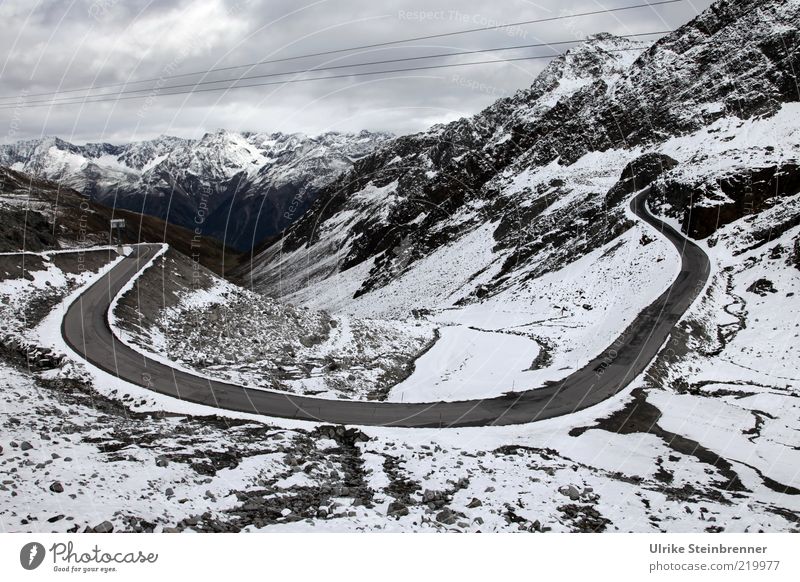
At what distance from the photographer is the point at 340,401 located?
24688 millimetres

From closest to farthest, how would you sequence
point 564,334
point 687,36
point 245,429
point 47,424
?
point 47,424, point 245,429, point 564,334, point 687,36

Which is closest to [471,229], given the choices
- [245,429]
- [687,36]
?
[687,36]

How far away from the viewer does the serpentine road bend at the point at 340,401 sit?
2259cm

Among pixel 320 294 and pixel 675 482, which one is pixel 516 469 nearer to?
pixel 675 482

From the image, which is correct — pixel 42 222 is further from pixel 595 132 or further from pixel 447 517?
pixel 595 132

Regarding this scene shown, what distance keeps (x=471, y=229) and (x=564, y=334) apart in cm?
7000

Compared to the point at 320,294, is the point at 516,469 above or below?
above

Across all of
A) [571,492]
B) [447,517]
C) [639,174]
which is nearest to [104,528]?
[447,517]

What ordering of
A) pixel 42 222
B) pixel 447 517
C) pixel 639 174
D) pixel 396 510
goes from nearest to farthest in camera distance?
1. pixel 447 517
2. pixel 396 510
3. pixel 42 222
4. pixel 639 174

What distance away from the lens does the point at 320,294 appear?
13625 cm

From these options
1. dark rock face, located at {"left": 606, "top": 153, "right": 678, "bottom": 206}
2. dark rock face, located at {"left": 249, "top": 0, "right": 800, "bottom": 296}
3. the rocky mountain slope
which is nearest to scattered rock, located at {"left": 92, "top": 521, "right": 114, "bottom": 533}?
the rocky mountain slope

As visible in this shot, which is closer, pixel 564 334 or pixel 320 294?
pixel 564 334

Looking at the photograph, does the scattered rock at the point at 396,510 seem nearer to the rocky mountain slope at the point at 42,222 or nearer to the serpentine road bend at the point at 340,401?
the serpentine road bend at the point at 340,401

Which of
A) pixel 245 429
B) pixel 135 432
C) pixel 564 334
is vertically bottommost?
pixel 564 334
